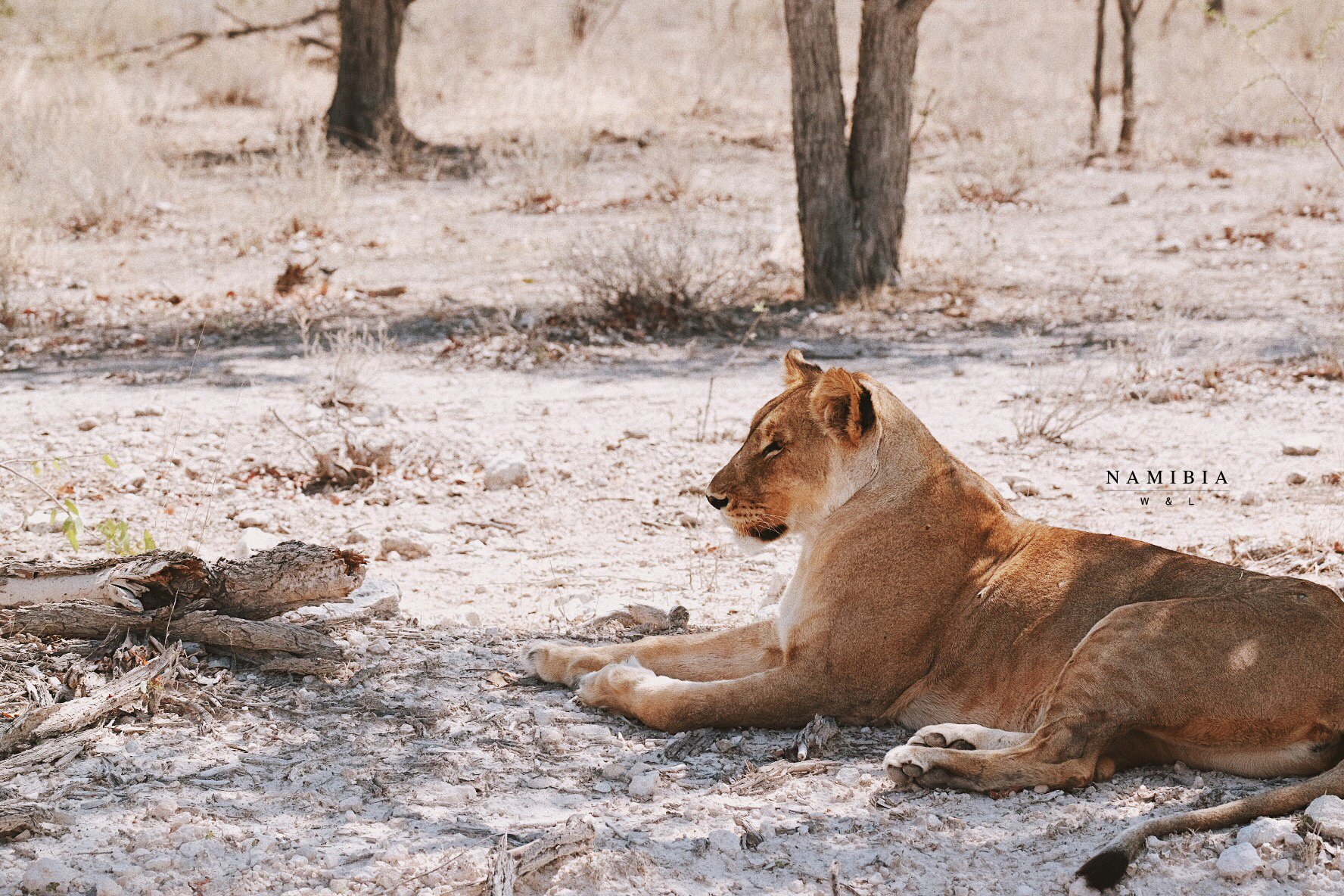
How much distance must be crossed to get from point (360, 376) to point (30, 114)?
383 inches

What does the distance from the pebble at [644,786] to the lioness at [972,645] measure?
398 mm

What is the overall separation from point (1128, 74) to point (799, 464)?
14557 millimetres

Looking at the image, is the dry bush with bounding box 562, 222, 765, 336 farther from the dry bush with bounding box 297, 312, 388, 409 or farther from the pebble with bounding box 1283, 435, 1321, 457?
the pebble with bounding box 1283, 435, 1321, 457

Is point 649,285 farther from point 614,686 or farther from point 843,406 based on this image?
point 614,686

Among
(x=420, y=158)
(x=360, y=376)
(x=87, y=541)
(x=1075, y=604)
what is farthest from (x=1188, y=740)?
(x=420, y=158)

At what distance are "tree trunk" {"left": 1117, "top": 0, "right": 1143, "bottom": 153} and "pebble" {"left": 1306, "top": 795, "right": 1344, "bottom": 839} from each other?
14.3 metres

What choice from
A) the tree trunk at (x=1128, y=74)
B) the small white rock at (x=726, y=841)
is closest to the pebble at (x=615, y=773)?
the small white rock at (x=726, y=841)

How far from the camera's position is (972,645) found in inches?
152

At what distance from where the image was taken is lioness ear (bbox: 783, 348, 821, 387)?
440 cm

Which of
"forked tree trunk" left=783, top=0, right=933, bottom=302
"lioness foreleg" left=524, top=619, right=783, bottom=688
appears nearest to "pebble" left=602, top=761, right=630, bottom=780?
"lioness foreleg" left=524, top=619, right=783, bottom=688

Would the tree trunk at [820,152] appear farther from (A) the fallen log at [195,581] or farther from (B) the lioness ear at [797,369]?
(A) the fallen log at [195,581]

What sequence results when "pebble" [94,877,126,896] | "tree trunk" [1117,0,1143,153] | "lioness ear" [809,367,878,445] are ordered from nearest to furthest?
"pebble" [94,877,126,896]
"lioness ear" [809,367,878,445]
"tree trunk" [1117,0,1143,153]

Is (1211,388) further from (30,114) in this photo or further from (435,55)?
(435,55)

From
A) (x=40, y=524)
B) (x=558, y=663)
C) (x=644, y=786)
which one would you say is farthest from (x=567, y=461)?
(x=644, y=786)
